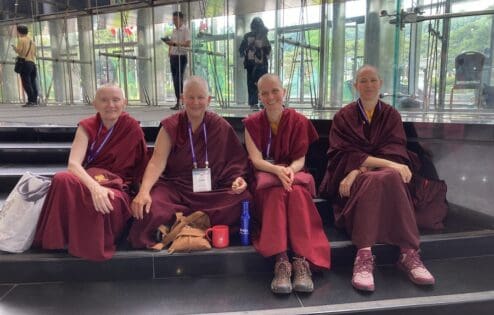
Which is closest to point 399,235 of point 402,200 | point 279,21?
point 402,200

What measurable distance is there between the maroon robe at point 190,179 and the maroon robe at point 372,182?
23.6 inches

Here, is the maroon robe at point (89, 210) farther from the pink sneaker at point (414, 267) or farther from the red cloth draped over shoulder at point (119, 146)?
the pink sneaker at point (414, 267)

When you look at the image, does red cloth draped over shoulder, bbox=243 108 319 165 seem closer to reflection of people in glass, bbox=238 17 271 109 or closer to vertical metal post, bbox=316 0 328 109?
vertical metal post, bbox=316 0 328 109

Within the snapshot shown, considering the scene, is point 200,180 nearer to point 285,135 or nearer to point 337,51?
point 285,135

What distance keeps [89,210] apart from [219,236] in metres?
0.73

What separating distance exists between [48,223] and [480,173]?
2.68m

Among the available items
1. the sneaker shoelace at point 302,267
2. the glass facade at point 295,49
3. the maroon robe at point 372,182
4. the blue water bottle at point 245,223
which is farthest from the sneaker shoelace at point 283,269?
the glass facade at point 295,49

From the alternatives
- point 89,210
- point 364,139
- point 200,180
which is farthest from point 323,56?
point 89,210

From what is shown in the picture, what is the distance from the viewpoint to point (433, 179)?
260cm

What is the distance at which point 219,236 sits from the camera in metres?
2.21

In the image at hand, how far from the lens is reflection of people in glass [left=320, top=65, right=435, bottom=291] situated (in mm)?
2086

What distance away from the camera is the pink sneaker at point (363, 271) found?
1.96 metres

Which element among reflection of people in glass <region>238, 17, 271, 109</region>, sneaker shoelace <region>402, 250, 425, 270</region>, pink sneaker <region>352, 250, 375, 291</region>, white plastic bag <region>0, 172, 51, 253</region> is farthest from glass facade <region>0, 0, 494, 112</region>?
white plastic bag <region>0, 172, 51, 253</region>

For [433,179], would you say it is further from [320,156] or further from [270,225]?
[270,225]
